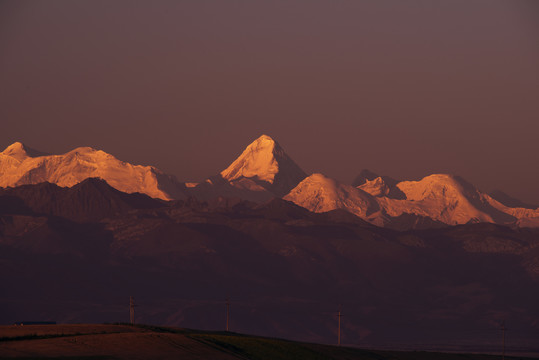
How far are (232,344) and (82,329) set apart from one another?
24831 mm

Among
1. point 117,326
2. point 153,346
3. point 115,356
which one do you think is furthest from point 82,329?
point 115,356

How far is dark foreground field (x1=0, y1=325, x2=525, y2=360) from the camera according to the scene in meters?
148

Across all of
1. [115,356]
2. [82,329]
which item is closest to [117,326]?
[82,329]

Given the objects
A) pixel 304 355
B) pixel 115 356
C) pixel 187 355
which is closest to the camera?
pixel 115 356

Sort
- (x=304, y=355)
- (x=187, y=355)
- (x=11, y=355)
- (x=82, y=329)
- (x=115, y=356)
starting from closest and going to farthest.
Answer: (x=11, y=355), (x=115, y=356), (x=187, y=355), (x=82, y=329), (x=304, y=355)

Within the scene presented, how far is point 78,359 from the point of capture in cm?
14325

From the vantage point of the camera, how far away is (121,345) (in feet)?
527

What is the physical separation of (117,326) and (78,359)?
4643cm

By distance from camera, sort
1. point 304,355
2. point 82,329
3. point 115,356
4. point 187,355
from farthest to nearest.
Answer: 1. point 304,355
2. point 82,329
3. point 187,355
4. point 115,356

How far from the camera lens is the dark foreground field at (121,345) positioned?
486 feet

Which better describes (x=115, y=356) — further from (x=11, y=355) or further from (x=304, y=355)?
(x=304, y=355)

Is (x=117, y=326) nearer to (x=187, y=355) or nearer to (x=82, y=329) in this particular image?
(x=82, y=329)

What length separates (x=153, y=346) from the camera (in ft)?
542

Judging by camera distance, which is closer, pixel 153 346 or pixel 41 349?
pixel 41 349
